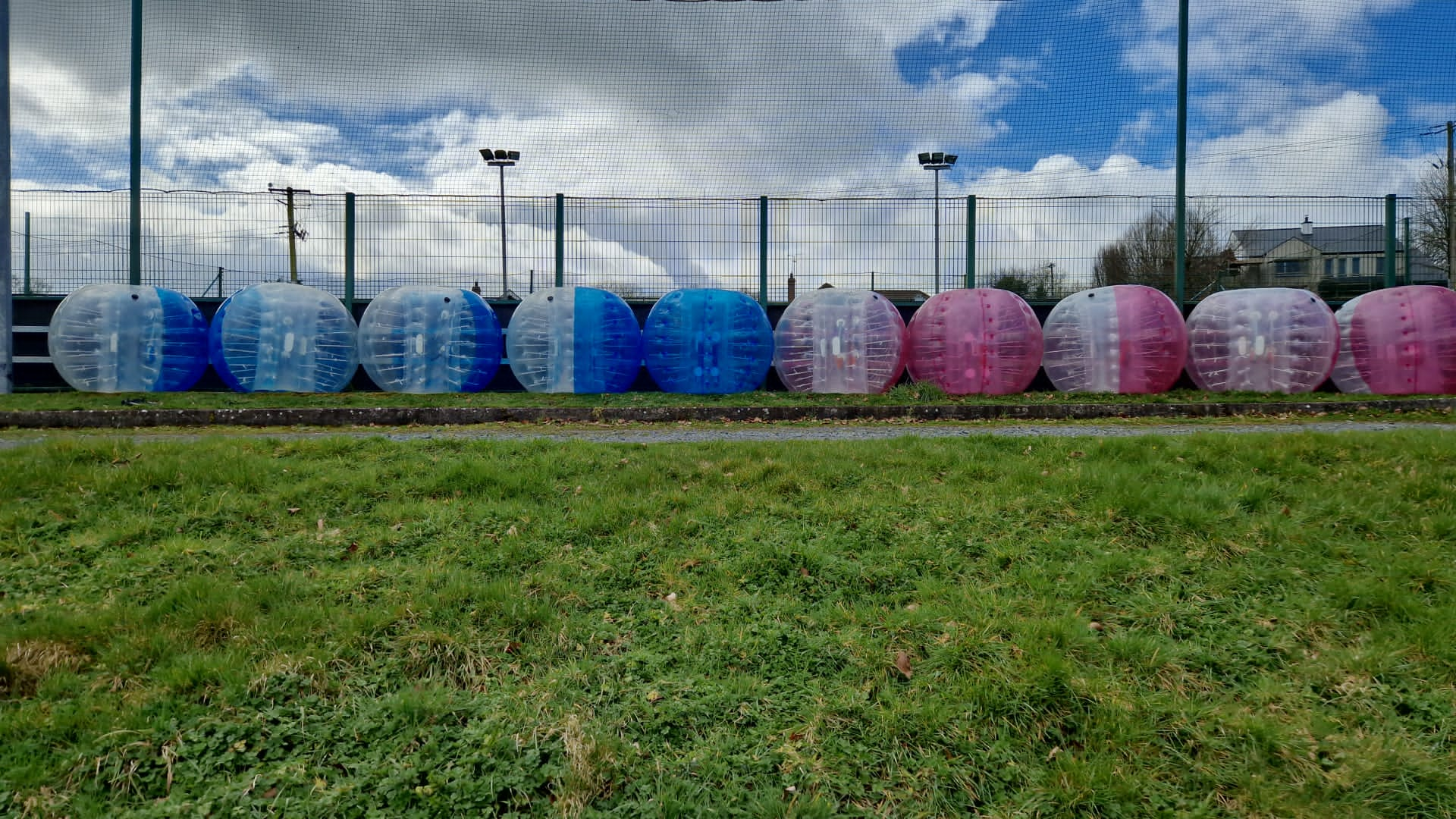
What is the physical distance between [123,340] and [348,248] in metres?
3.17

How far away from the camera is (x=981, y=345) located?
34.6 feet

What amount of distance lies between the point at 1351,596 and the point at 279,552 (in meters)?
4.64

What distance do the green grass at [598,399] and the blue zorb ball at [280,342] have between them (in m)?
0.31

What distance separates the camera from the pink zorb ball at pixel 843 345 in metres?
10.7

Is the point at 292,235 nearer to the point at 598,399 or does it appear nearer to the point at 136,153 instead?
the point at 136,153

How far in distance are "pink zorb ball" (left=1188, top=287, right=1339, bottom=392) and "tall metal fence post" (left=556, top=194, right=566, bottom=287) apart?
9165 mm

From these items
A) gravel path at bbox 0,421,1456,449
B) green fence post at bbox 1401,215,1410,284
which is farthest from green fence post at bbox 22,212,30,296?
green fence post at bbox 1401,215,1410,284

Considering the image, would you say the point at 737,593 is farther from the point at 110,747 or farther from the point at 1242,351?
the point at 1242,351

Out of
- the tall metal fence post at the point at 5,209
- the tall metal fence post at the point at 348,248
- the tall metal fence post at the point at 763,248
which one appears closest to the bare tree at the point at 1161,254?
the tall metal fence post at the point at 763,248

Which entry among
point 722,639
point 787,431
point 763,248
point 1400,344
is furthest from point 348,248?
point 1400,344

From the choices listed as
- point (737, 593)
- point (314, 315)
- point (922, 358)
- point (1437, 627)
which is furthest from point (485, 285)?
point (1437, 627)

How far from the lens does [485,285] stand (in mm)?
12047

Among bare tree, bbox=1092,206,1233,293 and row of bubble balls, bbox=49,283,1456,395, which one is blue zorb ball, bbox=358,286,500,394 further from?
bare tree, bbox=1092,206,1233,293

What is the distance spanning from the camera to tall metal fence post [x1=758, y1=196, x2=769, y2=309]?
1225 cm
